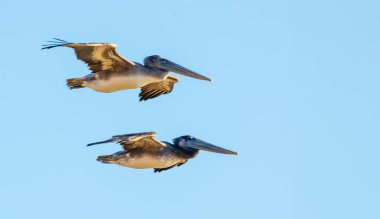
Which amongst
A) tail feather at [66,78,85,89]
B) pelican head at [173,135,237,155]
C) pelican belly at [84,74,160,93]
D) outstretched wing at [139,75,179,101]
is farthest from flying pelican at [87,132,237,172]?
outstretched wing at [139,75,179,101]

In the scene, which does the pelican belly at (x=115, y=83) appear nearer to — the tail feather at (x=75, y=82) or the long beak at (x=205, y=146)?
the tail feather at (x=75, y=82)

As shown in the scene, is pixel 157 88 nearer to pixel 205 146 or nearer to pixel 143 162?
pixel 205 146

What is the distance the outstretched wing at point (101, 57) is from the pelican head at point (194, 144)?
109 inches

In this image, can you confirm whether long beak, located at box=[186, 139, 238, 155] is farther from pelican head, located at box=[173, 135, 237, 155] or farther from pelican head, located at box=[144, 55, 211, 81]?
pelican head, located at box=[144, 55, 211, 81]

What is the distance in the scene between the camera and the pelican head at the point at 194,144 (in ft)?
149

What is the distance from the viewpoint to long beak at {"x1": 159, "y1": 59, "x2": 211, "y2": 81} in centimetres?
4519

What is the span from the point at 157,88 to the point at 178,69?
1238mm

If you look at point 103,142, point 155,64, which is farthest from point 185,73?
point 103,142

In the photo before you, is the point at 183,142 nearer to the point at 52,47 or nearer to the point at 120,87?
the point at 120,87

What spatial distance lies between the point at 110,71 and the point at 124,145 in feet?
6.14

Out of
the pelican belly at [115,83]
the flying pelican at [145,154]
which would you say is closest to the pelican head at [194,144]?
the flying pelican at [145,154]

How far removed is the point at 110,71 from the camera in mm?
43844

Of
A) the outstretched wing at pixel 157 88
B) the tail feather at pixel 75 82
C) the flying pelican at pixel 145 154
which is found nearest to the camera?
the flying pelican at pixel 145 154

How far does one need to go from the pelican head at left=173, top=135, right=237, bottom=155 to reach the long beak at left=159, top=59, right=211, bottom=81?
62.9 inches
